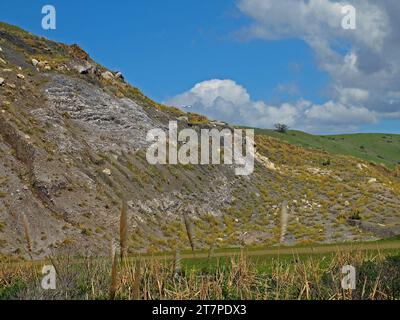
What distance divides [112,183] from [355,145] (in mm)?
148283

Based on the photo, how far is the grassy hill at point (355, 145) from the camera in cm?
15612

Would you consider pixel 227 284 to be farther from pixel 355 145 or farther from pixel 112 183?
pixel 355 145

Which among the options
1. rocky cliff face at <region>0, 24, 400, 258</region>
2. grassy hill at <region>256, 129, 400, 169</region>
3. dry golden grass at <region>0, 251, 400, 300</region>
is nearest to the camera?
dry golden grass at <region>0, 251, 400, 300</region>

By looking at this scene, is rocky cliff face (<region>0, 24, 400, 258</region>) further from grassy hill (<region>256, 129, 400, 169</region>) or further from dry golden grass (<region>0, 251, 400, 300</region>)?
grassy hill (<region>256, 129, 400, 169</region>)

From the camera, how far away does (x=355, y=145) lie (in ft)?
606

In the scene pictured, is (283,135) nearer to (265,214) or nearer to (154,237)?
(265,214)

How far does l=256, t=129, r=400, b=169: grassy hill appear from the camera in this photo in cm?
15612

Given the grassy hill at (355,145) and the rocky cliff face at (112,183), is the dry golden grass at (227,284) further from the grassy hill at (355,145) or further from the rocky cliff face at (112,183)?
the grassy hill at (355,145)

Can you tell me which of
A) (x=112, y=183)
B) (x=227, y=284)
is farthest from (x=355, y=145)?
(x=227, y=284)

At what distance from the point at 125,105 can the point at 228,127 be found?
17.6 m

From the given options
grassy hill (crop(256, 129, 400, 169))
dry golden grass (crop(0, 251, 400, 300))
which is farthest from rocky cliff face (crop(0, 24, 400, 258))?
grassy hill (crop(256, 129, 400, 169))

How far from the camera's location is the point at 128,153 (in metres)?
55.2

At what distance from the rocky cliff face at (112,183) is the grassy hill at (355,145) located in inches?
3263

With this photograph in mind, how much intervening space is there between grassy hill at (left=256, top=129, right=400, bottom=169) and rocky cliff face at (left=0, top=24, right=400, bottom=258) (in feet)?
272
